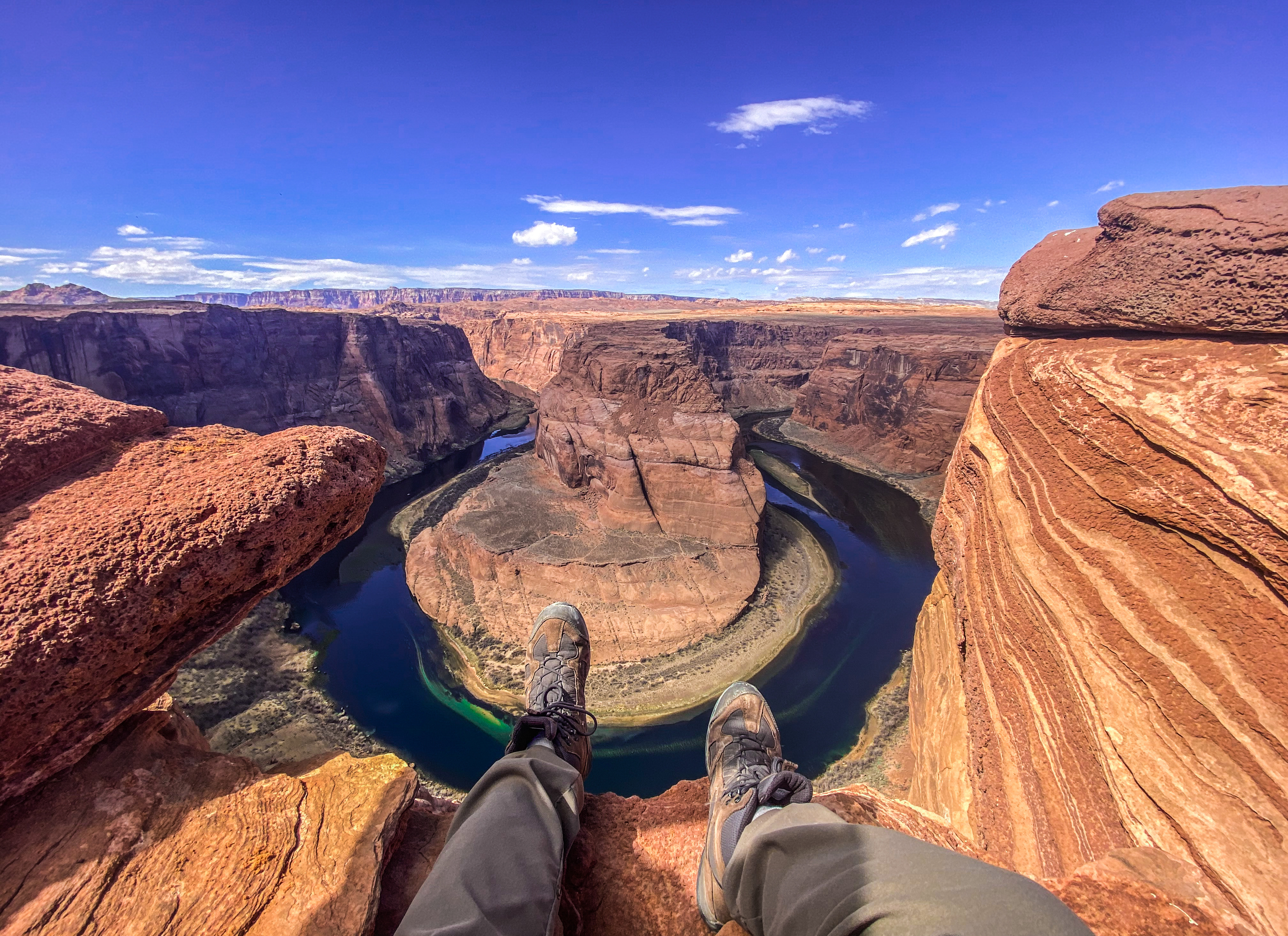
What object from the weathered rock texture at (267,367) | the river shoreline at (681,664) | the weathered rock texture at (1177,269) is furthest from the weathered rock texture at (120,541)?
the weathered rock texture at (267,367)

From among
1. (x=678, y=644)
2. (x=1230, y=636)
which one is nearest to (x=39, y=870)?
(x=1230, y=636)

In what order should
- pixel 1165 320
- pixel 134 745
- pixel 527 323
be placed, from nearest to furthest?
pixel 134 745
pixel 1165 320
pixel 527 323

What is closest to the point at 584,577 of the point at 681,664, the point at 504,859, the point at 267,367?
the point at 681,664

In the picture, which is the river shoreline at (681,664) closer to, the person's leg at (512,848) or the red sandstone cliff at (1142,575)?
the red sandstone cliff at (1142,575)

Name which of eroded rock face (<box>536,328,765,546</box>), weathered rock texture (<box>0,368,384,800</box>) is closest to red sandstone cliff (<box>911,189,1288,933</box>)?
weathered rock texture (<box>0,368,384,800</box>)

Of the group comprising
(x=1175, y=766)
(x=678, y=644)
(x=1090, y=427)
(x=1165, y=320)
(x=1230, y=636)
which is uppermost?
(x=1165, y=320)

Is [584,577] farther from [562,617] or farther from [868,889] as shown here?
[868,889]

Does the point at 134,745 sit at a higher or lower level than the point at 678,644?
higher

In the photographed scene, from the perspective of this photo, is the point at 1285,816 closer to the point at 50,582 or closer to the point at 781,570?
the point at 50,582
